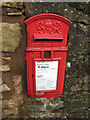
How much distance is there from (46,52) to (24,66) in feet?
1.23

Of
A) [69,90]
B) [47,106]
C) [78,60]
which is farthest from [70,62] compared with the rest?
[47,106]

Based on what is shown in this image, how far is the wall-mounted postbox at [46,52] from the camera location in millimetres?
956

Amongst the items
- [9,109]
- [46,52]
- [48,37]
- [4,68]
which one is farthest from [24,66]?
[9,109]

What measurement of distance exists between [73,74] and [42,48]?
0.60 metres

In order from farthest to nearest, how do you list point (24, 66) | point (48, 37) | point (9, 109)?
point (9, 109) → point (24, 66) → point (48, 37)

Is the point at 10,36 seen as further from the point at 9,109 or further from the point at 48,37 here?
the point at 9,109

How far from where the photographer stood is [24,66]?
1235 millimetres

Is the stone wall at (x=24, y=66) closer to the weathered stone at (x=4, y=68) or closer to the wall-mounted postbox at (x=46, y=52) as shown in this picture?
the weathered stone at (x=4, y=68)

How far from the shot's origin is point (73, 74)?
1.31 meters

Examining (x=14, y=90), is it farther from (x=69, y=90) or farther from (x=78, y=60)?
(x=78, y=60)

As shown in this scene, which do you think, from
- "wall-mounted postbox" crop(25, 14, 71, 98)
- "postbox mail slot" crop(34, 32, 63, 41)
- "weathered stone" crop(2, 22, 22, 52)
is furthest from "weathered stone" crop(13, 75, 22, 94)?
"postbox mail slot" crop(34, 32, 63, 41)

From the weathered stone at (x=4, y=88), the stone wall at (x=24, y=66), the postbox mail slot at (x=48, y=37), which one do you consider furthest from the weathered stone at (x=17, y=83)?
the postbox mail slot at (x=48, y=37)

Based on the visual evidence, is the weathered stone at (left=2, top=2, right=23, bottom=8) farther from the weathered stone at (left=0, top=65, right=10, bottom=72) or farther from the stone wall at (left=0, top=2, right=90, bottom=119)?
the weathered stone at (left=0, top=65, right=10, bottom=72)

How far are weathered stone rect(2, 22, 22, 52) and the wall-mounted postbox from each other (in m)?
0.21
